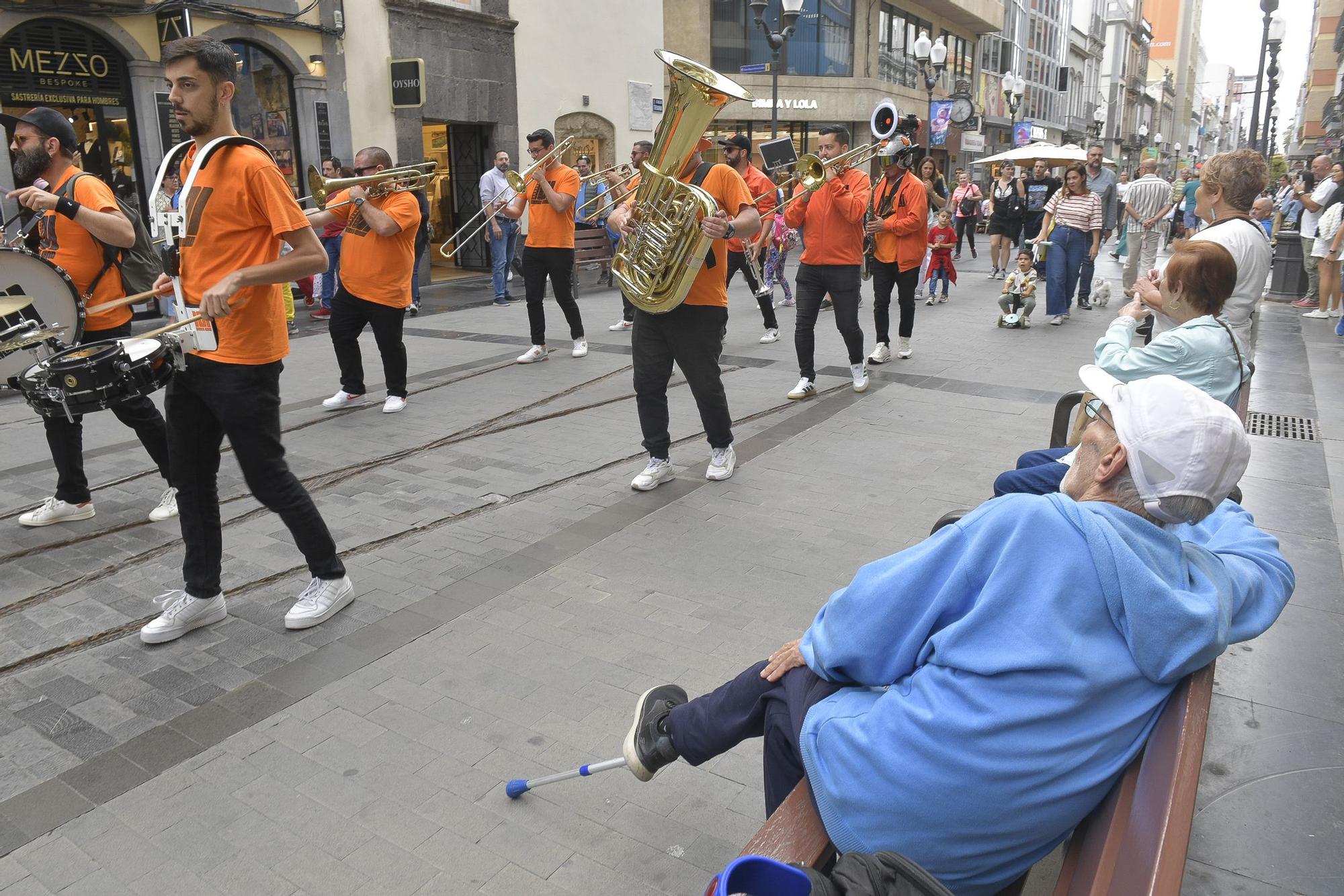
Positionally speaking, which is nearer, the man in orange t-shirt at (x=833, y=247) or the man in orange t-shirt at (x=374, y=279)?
the man in orange t-shirt at (x=374, y=279)

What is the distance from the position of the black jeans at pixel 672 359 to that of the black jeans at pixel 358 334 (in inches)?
101

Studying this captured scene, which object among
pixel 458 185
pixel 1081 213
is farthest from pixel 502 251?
pixel 1081 213

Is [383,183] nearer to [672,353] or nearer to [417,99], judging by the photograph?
[672,353]

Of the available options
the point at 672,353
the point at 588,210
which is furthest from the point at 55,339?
the point at 588,210

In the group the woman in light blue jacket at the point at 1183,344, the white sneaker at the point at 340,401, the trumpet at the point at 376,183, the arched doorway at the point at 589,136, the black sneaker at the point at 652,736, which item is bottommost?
the white sneaker at the point at 340,401

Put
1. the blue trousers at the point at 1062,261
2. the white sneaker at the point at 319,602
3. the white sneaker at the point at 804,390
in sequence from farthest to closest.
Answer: the blue trousers at the point at 1062,261 < the white sneaker at the point at 804,390 < the white sneaker at the point at 319,602

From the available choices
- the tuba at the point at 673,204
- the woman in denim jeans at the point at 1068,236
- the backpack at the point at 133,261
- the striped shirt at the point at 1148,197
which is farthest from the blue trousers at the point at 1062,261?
the backpack at the point at 133,261

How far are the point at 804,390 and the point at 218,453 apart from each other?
4759mm

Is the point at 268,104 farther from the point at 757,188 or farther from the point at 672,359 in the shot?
the point at 672,359

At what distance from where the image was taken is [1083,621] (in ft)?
5.39

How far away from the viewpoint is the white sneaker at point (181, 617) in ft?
12.3

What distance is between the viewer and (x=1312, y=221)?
1218 centimetres

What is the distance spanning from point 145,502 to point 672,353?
3.00 meters

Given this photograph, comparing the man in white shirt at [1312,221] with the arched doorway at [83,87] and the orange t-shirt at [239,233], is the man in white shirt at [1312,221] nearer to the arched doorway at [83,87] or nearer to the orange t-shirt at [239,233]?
the orange t-shirt at [239,233]
